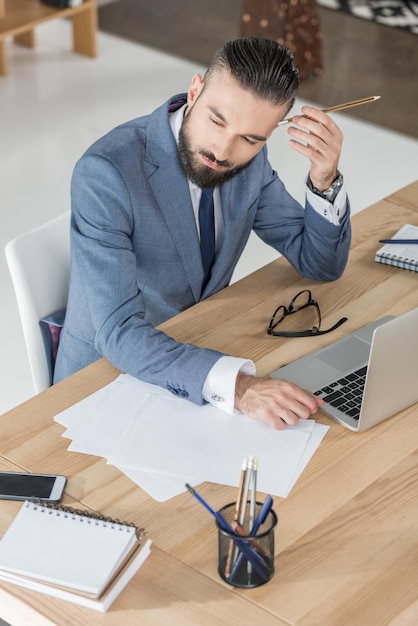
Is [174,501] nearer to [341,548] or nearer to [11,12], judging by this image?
[341,548]

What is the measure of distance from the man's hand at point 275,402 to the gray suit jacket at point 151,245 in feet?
0.28

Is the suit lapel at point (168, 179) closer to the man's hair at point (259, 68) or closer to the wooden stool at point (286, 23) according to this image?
the man's hair at point (259, 68)

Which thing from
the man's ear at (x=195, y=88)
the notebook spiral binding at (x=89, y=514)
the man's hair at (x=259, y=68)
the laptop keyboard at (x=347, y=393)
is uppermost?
the man's hair at (x=259, y=68)

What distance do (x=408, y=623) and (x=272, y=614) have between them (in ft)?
0.67

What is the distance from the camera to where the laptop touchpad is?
85.3 inches

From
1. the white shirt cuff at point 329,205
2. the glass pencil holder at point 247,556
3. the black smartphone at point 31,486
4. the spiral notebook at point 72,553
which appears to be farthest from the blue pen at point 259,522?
the white shirt cuff at point 329,205

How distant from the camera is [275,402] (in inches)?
77.7

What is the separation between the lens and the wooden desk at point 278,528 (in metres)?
1.58

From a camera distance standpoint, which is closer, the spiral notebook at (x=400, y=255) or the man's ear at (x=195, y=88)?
the man's ear at (x=195, y=88)

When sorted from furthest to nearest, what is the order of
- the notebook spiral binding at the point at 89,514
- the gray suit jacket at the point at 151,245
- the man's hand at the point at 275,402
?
the gray suit jacket at the point at 151,245 < the man's hand at the point at 275,402 < the notebook spiral binding at the point at 89,514

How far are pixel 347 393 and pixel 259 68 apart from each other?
2.24 feet

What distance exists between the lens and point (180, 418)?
1.99 meters

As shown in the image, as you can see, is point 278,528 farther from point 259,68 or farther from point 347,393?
point 259,68

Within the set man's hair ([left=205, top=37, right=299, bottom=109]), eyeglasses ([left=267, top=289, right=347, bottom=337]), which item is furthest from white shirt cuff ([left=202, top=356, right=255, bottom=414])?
man's hair ([left=205, top=37, right=299, bottom=109])
